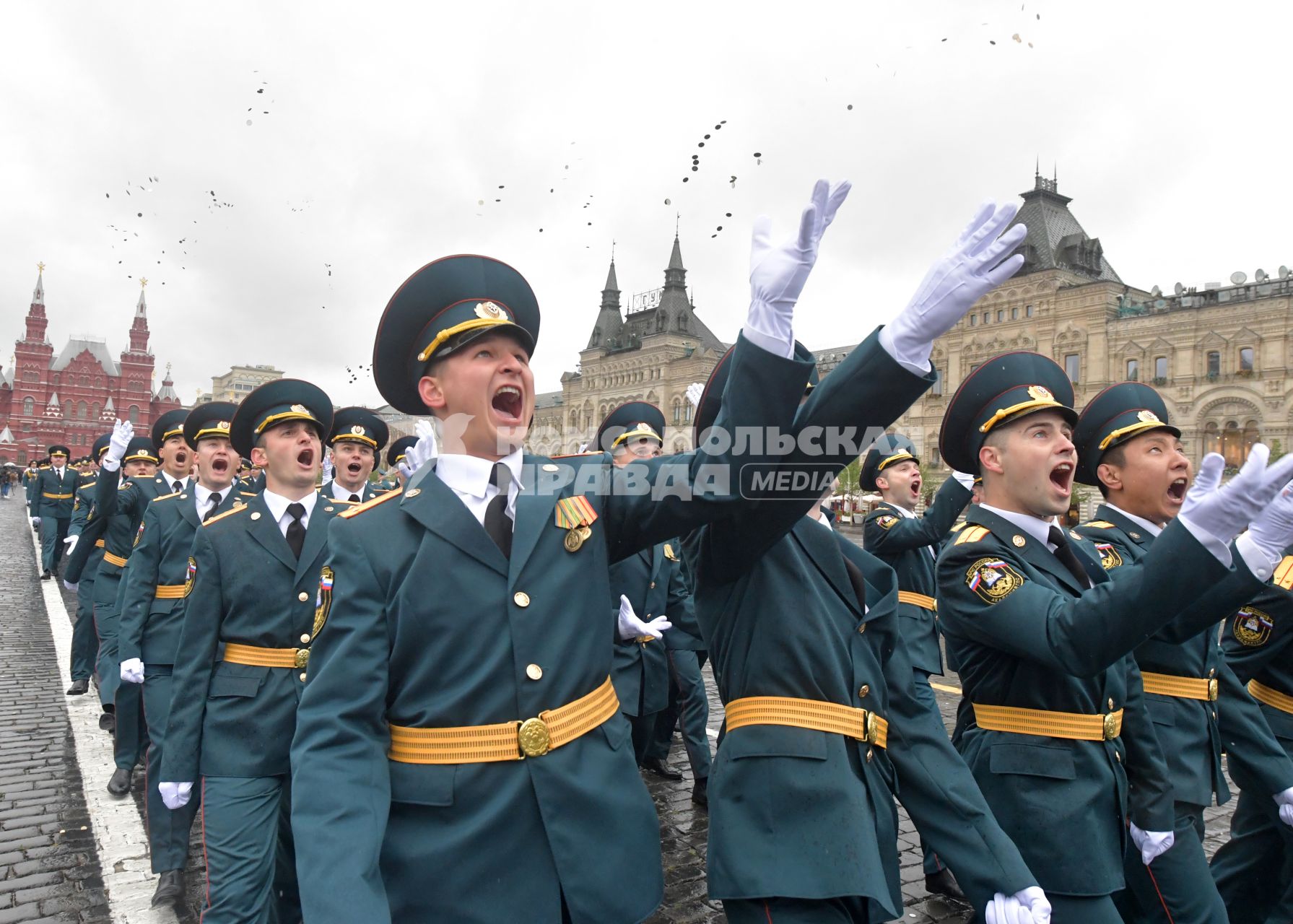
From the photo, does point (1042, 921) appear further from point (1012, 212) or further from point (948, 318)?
point (1012, 212)

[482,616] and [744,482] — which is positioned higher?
[744,482]

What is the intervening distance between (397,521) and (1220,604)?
2.89m

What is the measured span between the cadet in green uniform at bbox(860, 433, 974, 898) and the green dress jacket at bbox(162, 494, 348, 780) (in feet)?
12.8

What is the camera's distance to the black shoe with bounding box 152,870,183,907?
4344 mm

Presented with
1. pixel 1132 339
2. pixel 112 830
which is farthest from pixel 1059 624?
pixel 1132 339

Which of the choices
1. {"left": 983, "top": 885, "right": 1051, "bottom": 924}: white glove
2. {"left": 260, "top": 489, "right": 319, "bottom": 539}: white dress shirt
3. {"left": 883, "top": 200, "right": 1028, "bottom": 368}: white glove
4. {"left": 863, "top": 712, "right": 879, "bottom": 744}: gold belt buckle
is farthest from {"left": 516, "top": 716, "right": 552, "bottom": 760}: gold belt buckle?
{"left": 260, "top": 489, "right": 319, "bottom": 539}: white dress shirt

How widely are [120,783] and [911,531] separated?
5.88m

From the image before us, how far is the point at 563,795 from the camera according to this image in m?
2.15

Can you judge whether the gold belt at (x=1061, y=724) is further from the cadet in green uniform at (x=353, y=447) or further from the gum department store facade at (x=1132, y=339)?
the gum department store facade at (x=1132, y=339)

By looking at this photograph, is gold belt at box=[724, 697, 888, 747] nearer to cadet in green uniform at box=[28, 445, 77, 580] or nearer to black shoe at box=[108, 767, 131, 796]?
black shoe at box=[108, 767, 131, 796]

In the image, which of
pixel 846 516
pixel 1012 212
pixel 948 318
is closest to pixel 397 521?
pixel 948 318

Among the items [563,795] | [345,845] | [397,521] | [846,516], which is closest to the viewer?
[345,845]

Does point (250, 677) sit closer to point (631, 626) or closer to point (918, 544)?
point (631, 626)

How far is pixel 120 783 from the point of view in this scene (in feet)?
20.0
